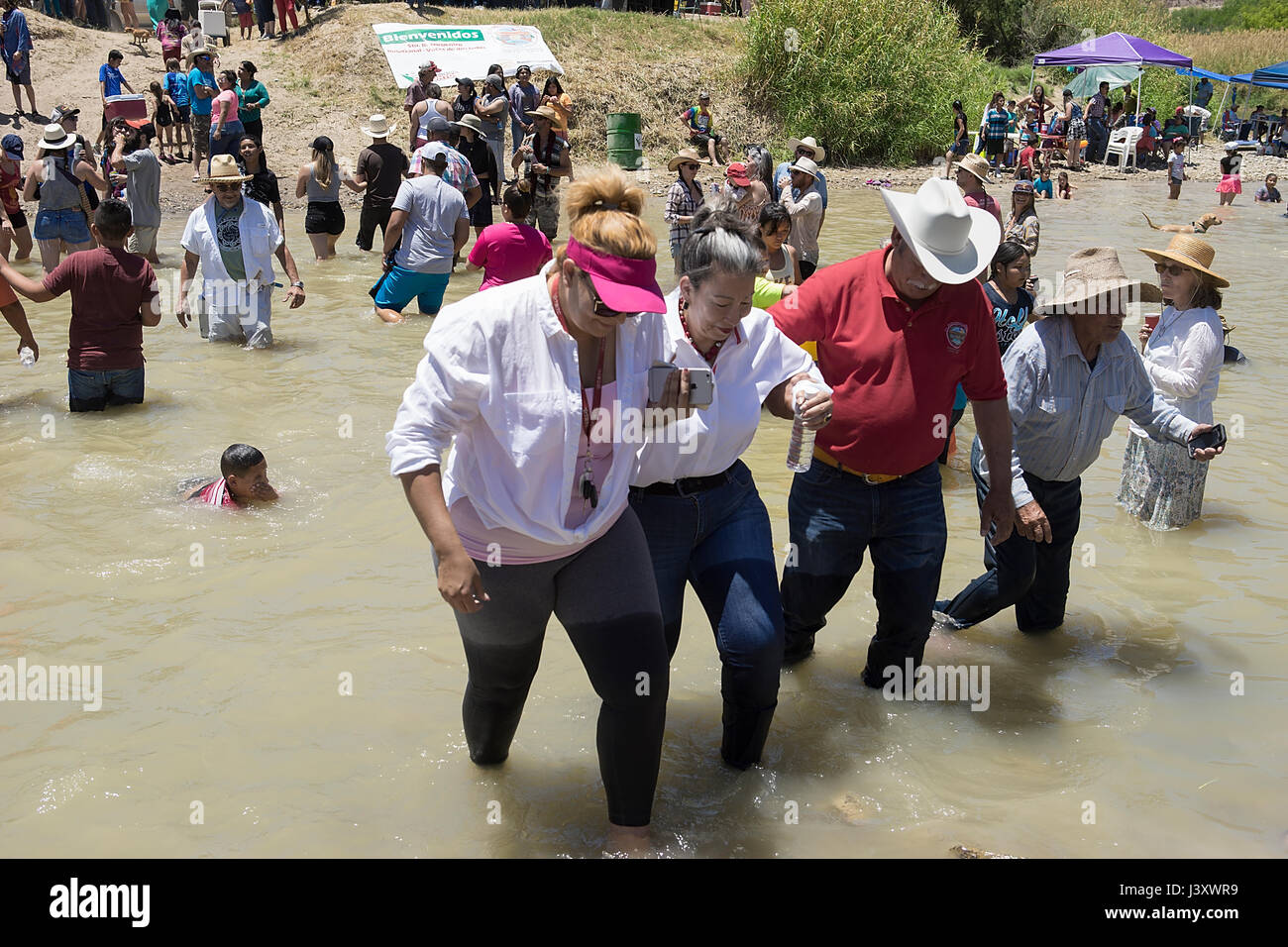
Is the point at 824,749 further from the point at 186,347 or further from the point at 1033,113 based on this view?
the point at 1033,113

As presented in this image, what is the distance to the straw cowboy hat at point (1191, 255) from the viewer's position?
19.2ft

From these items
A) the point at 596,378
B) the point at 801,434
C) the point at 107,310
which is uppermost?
the point at 596,378

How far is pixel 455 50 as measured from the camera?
80.7ft

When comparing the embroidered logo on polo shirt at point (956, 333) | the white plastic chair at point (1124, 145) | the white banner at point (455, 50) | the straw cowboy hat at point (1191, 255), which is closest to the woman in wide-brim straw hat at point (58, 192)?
the straw cowboy hat at point (1191, 255)

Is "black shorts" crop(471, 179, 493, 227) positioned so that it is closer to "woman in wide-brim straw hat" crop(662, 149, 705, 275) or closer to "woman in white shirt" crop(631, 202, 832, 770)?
"woman in wide-brim straw hat" crop(662, 149, 705, 275)

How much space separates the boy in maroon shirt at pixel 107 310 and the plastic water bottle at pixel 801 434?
561 cm

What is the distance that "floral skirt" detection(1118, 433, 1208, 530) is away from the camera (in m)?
6.82

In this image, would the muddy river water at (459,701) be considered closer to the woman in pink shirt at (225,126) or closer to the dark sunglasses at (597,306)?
the dark sunglasses at (597,306)

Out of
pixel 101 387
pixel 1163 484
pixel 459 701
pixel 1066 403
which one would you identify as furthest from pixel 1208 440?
pixel 101 387

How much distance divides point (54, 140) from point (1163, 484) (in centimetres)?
1068

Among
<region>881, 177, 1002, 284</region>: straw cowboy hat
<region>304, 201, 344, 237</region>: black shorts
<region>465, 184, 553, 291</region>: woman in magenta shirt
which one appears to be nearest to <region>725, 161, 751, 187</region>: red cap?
<region>465, 184, 553, 291</region>: woman in magenta shirt

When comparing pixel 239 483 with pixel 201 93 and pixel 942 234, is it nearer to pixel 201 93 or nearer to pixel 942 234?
pixel 942 234

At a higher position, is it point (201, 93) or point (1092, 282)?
point (1092, 282)

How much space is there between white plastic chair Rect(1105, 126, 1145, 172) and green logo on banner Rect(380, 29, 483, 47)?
17748 millimetres
